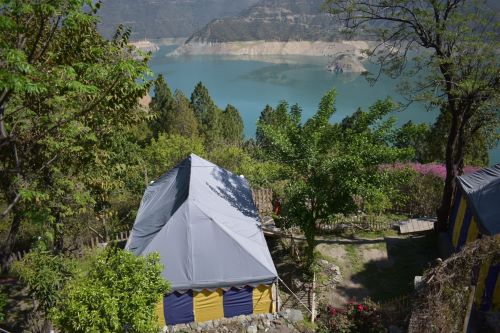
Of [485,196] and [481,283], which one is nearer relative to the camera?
[481,283]

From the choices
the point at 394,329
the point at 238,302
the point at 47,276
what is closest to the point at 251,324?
the point at 238,302

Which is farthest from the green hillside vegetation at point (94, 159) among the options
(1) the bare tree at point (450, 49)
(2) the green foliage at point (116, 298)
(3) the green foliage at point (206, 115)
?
(3) the green foliage at point (206, 115)

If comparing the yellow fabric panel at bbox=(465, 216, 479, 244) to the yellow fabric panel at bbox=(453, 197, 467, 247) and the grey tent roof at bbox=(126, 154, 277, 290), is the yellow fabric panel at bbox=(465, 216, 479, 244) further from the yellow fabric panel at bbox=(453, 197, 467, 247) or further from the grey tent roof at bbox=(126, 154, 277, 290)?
the grey tent roof at bbox=(126, 154, 277, 290)

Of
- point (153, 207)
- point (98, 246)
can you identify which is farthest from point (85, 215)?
point (153, 207)

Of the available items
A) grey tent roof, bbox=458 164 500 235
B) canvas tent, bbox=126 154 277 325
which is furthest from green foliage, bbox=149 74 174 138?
grey tent roof, bbox=458 164 500 235

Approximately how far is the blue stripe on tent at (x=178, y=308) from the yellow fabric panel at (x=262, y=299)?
1563mm

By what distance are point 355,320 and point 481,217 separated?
429 centimetres

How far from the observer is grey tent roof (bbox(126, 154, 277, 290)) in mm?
9609

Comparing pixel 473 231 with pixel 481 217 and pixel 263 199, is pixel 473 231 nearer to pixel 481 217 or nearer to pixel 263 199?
pixel 481 217

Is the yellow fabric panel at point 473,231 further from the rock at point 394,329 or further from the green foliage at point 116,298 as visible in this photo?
the green foliage at point 116,298

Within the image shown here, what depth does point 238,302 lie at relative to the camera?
32.3 feet

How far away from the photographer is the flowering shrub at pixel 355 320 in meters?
8.15

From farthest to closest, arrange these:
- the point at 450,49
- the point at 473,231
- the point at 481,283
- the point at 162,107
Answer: the point at 162,107 < the point at 450,49 < the point at 473,231 < the point at 481,283

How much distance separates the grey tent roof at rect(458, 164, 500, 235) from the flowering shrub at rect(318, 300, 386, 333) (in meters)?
3.53
